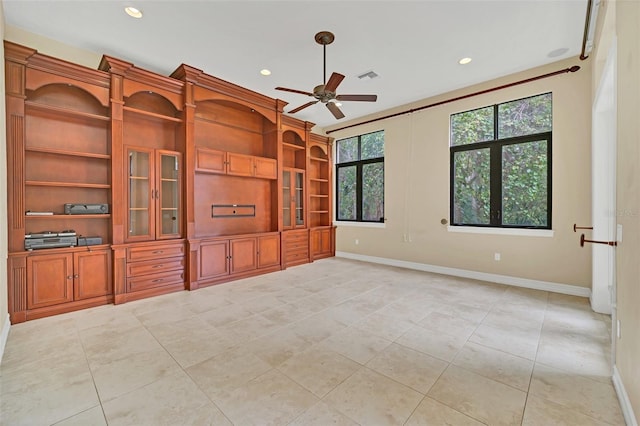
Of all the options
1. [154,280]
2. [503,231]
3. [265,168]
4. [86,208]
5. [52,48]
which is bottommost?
[154,280]

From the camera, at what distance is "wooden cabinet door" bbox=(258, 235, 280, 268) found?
518 centimetres

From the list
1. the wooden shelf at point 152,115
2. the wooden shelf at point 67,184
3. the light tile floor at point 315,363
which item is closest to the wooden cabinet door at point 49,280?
the light tile floor at point 315,363

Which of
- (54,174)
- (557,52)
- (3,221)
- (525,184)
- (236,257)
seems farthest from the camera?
(236,257)

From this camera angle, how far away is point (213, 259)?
4512 mm

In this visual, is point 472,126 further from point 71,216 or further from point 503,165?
point 71,216

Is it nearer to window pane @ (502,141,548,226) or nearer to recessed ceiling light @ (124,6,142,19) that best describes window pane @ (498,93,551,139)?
window pane @ (502,141,548,226)

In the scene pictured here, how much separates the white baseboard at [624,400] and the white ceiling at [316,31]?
11.1 feet

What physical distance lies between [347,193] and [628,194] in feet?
17.8

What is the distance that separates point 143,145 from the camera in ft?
13.7

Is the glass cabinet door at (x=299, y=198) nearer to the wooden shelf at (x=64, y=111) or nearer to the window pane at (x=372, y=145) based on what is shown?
the window pane at (x=372, y=145)

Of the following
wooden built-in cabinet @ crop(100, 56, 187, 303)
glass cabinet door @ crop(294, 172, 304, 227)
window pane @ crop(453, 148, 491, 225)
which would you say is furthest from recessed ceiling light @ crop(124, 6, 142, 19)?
window pane @ crop(453, 148, 491, 225)

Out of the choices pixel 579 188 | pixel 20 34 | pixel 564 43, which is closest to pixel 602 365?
pixel 579 188

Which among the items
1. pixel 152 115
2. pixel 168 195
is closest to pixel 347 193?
pixel 168 195

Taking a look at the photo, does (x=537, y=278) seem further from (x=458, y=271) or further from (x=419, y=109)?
(x=419, y=109)
